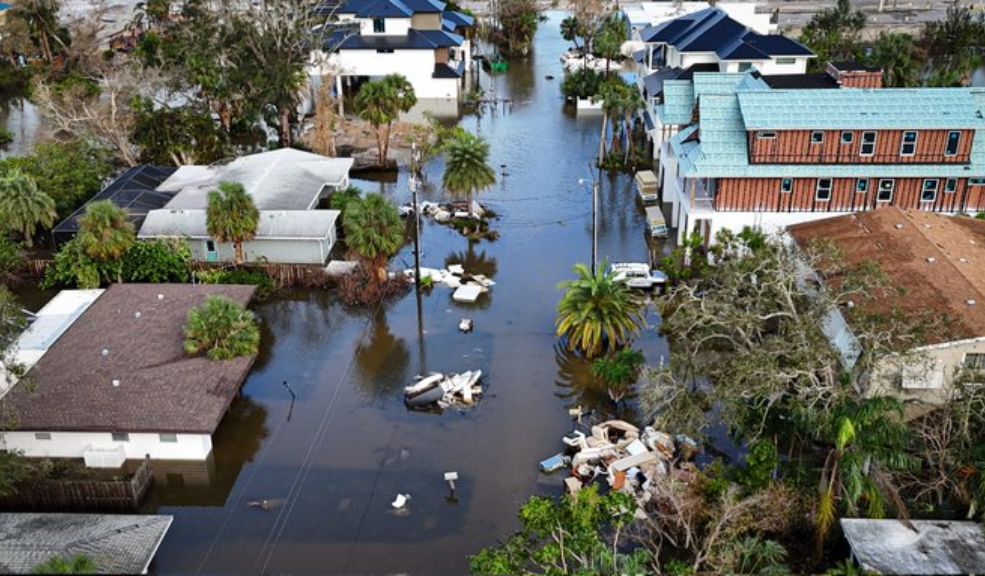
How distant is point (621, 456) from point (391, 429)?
8.75 metres

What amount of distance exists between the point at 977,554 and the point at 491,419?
17.1 metres

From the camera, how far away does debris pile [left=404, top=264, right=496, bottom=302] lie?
46344 millimetres

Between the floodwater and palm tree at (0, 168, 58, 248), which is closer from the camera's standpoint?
the floodwater

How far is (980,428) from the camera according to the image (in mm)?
28750

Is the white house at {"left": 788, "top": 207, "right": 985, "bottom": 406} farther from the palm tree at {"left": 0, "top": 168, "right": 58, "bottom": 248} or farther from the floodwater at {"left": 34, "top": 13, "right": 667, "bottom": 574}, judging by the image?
the palm tree at {"left": 0, "top": 168, "right": 58, "bottom": 248}

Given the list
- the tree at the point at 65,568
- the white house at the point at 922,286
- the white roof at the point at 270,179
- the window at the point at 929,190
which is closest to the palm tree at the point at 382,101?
the white roof at the point at 270,179

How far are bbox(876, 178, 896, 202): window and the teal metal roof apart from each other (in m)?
2.67

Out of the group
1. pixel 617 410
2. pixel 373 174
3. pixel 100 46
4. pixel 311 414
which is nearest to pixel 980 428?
pixel 617 410

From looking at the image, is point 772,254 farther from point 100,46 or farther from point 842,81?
point 100,46

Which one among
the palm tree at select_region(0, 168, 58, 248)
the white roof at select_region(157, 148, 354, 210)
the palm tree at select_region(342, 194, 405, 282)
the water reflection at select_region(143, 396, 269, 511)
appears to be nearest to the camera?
the water reflection at select_region(143, 396, 269, 511)

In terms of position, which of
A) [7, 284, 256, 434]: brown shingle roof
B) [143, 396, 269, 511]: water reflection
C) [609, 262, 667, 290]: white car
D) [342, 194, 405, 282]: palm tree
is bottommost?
[143, 396, 269, 511]: water reflection

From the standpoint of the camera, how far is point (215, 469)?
34.4 meters

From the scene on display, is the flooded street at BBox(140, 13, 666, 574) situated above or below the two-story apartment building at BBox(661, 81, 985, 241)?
below

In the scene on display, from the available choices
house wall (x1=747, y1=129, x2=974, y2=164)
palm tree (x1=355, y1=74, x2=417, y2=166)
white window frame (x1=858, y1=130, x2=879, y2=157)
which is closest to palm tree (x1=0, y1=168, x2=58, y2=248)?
palm tree (x1=355, y1=74, x2=417, y2=166)
